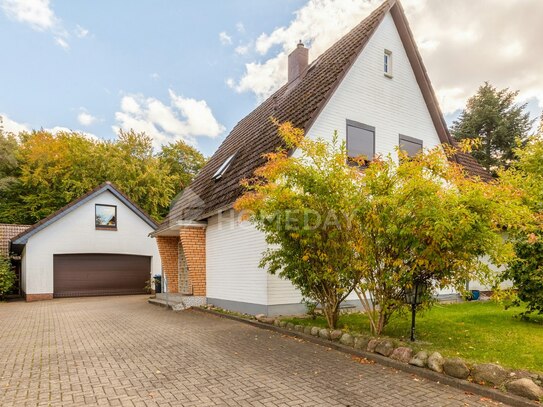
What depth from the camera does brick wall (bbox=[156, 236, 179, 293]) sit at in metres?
15.3

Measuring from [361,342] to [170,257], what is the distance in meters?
11.3

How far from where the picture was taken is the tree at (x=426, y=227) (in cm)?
528

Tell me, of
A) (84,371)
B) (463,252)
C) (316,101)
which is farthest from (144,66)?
(463,252)

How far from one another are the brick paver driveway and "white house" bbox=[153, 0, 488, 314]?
240cm

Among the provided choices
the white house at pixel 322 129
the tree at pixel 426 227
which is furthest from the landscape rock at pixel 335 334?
the white house at pixel 322 129

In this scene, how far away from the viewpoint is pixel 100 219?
19.5 meters

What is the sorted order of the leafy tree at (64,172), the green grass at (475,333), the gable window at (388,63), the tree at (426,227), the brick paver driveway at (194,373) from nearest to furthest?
1. the brick paver driveway at (194,373)
2. the tree at (426,227)
3. the green grass at (475,333)
4. the gable window at (388,63)
5. the leafy tree at (64,172)

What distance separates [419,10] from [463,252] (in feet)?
34.9

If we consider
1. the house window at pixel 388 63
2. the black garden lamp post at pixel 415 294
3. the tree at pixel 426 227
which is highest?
the house window at pixel 388 63

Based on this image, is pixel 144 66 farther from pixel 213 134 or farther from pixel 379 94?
pixel 213 134

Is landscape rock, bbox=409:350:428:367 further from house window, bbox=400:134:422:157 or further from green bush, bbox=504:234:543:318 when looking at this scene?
house window, bbox=400:134:422:157

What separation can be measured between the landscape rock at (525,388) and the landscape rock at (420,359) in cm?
108

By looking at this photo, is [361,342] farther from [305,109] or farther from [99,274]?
[99,274]

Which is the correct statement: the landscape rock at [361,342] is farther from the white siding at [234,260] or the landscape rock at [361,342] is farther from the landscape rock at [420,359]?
the white siding at [234,260]
